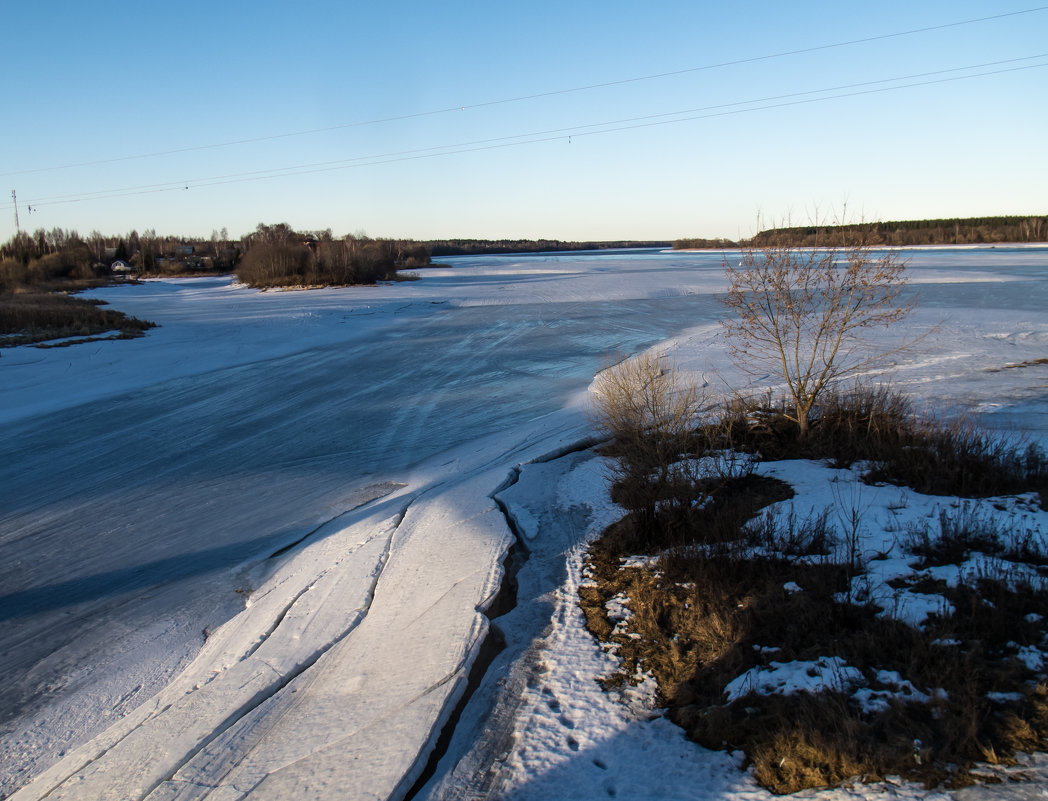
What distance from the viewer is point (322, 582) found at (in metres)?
5.72

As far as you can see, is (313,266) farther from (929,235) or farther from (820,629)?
(929,235)

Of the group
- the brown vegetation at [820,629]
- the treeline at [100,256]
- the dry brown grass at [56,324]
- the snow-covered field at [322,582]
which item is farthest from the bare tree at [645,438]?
Answer: the treeline at [100,256]

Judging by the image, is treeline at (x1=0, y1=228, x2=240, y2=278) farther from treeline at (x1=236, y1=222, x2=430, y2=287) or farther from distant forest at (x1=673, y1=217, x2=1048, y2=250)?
distant forest at (x1=673, y1=217, x2=1048, y2=250)

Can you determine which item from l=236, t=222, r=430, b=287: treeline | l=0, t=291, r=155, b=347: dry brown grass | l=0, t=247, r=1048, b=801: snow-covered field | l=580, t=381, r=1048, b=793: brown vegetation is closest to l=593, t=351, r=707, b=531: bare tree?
l=580, t=381, r=1048, b=793: brown vegetation

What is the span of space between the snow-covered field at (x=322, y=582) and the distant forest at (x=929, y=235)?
3046 millimetres

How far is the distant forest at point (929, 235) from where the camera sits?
8.76 m

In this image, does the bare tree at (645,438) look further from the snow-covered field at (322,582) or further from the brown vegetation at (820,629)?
the snow-covered field at (322,582)

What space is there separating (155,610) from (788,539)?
514 cm

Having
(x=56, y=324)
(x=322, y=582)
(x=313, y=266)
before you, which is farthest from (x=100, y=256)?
(x=322, y=582)

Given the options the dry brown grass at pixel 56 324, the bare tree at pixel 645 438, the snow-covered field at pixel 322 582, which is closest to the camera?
the snow-covered field at pixel 322 582

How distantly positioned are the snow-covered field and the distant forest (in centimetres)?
305

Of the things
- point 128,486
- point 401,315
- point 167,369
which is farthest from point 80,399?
point 401,315

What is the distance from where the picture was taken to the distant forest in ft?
28.7

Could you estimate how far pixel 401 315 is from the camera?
2902 centimetres
